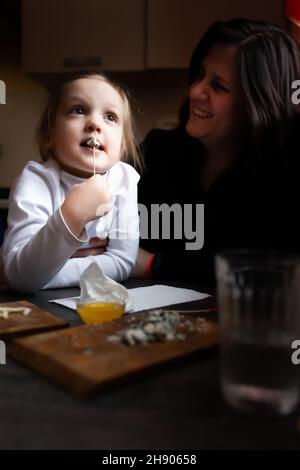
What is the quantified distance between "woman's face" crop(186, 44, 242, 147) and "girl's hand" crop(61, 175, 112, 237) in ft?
2.00

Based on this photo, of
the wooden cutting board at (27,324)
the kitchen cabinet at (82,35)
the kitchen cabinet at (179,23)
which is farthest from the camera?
the kitchen cabinet at (82,35)

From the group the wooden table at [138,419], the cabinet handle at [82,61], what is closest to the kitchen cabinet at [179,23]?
the cabinet handle at [82,61]

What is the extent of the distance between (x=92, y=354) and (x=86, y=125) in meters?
0.80

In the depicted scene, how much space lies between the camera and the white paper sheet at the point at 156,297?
33.1 inches

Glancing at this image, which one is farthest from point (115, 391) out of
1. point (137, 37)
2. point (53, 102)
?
point (137, 37)

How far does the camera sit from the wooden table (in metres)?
0.38

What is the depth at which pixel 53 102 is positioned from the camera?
131 centimetres

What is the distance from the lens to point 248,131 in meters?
1.44

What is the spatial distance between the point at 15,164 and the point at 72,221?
8.15ft

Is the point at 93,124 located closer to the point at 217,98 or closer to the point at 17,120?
the point at 217,98

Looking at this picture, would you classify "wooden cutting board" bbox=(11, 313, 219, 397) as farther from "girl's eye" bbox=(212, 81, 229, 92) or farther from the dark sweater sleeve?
"girl's eye" bbox=(212, 81, 229, 92)

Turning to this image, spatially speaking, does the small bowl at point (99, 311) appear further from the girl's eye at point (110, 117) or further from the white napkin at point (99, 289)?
the girl's eye at point (110, 117)

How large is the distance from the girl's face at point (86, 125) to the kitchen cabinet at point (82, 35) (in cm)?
149
